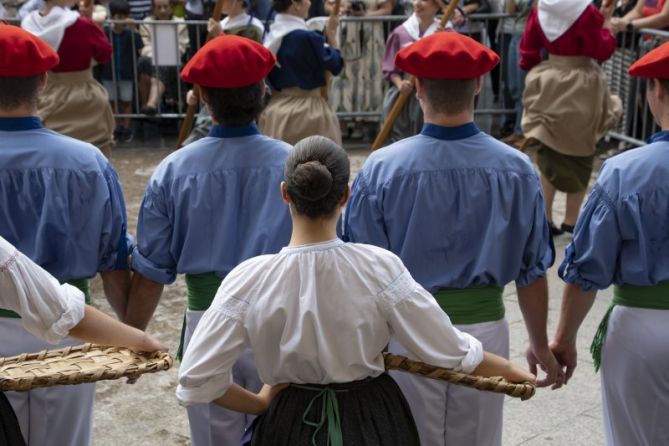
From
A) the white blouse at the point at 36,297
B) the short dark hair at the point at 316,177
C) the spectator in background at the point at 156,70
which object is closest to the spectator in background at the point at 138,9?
the spectator in background at the point at 156,70

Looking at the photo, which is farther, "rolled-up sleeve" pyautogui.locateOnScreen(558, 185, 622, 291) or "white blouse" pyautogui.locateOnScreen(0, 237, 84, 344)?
"rolled-up sleeve" pyautogui.locateOnScreen(558, 185, 622, 291)

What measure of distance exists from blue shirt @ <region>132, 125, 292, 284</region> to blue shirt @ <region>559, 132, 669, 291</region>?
1023 millimetres

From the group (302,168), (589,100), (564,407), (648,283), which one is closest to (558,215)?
(589,100)

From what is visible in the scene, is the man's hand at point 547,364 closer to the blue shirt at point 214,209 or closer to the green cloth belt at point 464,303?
the green cloth belt at point 464,303

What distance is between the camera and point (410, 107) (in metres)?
9.10

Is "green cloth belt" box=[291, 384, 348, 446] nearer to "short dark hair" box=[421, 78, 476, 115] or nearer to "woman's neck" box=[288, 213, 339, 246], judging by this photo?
"woman's neck" box=[288, 213, 339, 246]

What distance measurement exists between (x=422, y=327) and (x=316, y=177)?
1.48ft

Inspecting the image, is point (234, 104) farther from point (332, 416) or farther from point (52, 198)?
point (332, 416)

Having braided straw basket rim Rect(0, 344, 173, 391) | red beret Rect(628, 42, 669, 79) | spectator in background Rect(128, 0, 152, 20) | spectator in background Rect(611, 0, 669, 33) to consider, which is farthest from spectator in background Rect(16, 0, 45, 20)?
braided straw basket rim Rect(0, 344, 173, 391)

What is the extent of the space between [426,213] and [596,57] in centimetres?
476

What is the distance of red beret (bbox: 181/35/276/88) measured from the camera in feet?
12.7

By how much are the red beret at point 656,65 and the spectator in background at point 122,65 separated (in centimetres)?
883

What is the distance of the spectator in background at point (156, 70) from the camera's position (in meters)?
12.0

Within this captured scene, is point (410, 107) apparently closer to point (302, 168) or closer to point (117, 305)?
point (117, 305)
